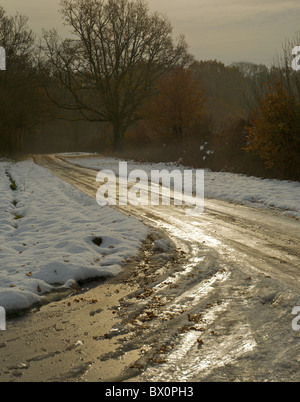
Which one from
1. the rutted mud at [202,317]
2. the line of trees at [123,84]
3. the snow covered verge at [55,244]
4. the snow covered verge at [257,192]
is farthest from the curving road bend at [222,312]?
the line of trees at [123,84]

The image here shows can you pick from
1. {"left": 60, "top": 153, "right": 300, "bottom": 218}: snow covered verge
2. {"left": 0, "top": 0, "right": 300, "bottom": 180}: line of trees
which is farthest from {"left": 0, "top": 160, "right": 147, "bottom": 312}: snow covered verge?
{"left": 0, "top": 0, "right": 300, "bottom": 180}: line of trees

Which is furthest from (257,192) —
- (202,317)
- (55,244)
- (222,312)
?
(202,317)

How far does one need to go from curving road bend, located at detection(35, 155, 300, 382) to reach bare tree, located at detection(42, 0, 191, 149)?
32470 millimetres

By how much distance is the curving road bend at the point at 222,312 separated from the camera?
3455 millimetres

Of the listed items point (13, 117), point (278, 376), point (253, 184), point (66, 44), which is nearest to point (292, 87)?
point (253, 184)

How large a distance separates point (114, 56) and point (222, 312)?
36777 mm

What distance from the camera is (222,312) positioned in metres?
4.54

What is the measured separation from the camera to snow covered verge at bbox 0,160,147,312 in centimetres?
562

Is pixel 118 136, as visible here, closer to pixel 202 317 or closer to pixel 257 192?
pixel 257 192

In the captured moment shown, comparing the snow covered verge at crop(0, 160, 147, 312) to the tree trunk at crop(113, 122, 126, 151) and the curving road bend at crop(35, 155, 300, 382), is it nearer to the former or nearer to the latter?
the curving road bend at crop(35, 155, 300, 382)

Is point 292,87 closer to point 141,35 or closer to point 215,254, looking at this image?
point 215,254

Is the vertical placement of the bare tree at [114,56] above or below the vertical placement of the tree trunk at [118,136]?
above

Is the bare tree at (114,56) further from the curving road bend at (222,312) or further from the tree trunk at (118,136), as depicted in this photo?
the curving road bend at (222,312)

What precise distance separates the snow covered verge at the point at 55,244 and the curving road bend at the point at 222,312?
41.1 inches
